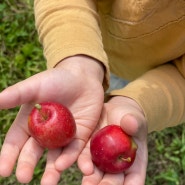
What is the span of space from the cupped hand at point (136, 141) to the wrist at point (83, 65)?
0.31ft

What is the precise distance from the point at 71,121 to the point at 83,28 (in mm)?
269

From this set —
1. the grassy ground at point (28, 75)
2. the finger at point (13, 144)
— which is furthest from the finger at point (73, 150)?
the grassy ground at point (28, 75)

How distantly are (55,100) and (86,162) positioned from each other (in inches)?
7.2

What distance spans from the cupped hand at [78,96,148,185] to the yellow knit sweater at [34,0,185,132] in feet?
0.27

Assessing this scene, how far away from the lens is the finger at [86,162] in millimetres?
1004

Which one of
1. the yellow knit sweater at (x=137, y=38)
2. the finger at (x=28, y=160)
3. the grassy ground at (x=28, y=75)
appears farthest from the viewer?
the grassy ground at (x=28, y=75)

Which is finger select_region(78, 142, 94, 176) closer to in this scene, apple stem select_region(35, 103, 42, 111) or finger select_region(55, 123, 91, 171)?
finger select_region(55, 123, 91, 171)

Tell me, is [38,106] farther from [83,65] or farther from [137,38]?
[137,38]

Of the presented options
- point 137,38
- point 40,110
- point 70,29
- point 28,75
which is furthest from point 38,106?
point 28,75

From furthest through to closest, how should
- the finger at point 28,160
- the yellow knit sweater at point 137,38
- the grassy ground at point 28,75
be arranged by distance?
the grassy ground at point 28,75
the yellow knit sweater at point 137,38
the finger at point 28,160

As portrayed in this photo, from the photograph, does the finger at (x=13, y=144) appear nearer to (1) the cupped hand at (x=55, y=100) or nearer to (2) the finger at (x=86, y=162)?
(1) the cupped hand at (x=55, y=100)

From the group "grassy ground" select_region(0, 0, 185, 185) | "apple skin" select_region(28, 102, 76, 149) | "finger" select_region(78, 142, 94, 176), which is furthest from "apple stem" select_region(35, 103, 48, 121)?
"grassy ground" select_region(0, 0, 185, 185)

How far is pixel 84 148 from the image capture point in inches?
42.9

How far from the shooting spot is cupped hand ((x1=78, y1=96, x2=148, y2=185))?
99 centimetres
